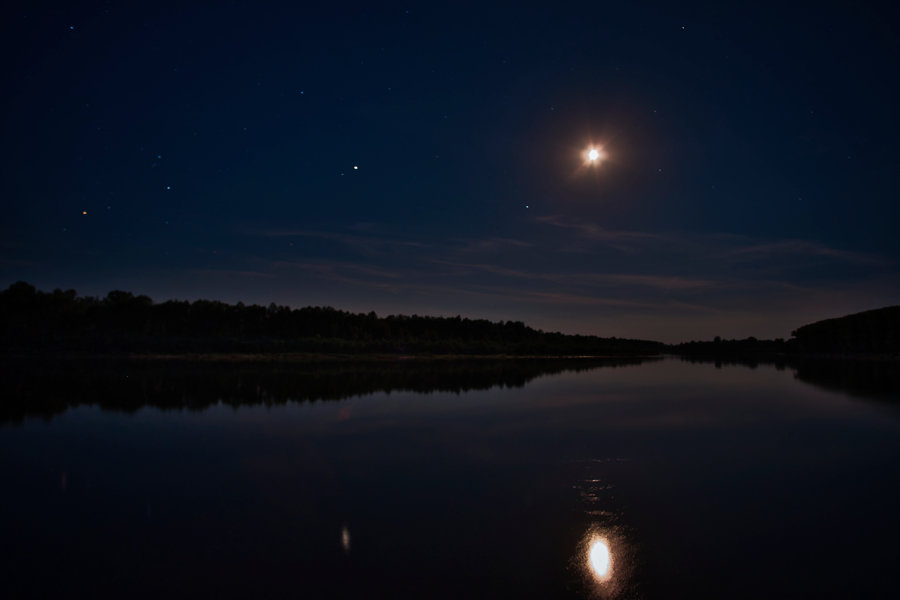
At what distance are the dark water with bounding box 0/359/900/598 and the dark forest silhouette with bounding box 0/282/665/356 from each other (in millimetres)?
59359

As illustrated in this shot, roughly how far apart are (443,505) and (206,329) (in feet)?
345

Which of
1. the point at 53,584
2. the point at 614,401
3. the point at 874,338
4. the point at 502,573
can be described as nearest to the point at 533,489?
the point at 502,573

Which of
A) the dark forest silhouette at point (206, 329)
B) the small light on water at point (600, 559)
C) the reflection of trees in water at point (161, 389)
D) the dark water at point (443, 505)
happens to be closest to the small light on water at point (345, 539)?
the dark water at point (443, 505)

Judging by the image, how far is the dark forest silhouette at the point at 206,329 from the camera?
7138cm

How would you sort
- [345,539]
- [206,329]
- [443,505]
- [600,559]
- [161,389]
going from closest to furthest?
[600,559] < [345,539] < [443,505] < [161,389] < [206,329]

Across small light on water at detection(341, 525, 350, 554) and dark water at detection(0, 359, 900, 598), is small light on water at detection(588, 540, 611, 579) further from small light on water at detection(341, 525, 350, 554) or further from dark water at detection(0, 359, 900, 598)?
small light on water at detection(341, 525, 350, 554)

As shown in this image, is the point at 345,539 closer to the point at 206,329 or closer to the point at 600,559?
the point at 600,559

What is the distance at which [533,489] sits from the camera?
9945 mm

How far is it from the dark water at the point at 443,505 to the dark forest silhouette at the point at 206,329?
59.4 meters

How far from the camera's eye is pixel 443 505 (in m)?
8.93

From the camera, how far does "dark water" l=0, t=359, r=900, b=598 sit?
624 cm

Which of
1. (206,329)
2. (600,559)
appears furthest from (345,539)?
(206,329)

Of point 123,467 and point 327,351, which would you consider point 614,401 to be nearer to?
point 123,467

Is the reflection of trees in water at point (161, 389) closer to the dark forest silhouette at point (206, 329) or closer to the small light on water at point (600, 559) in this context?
the small light on water at point (600, 559)
